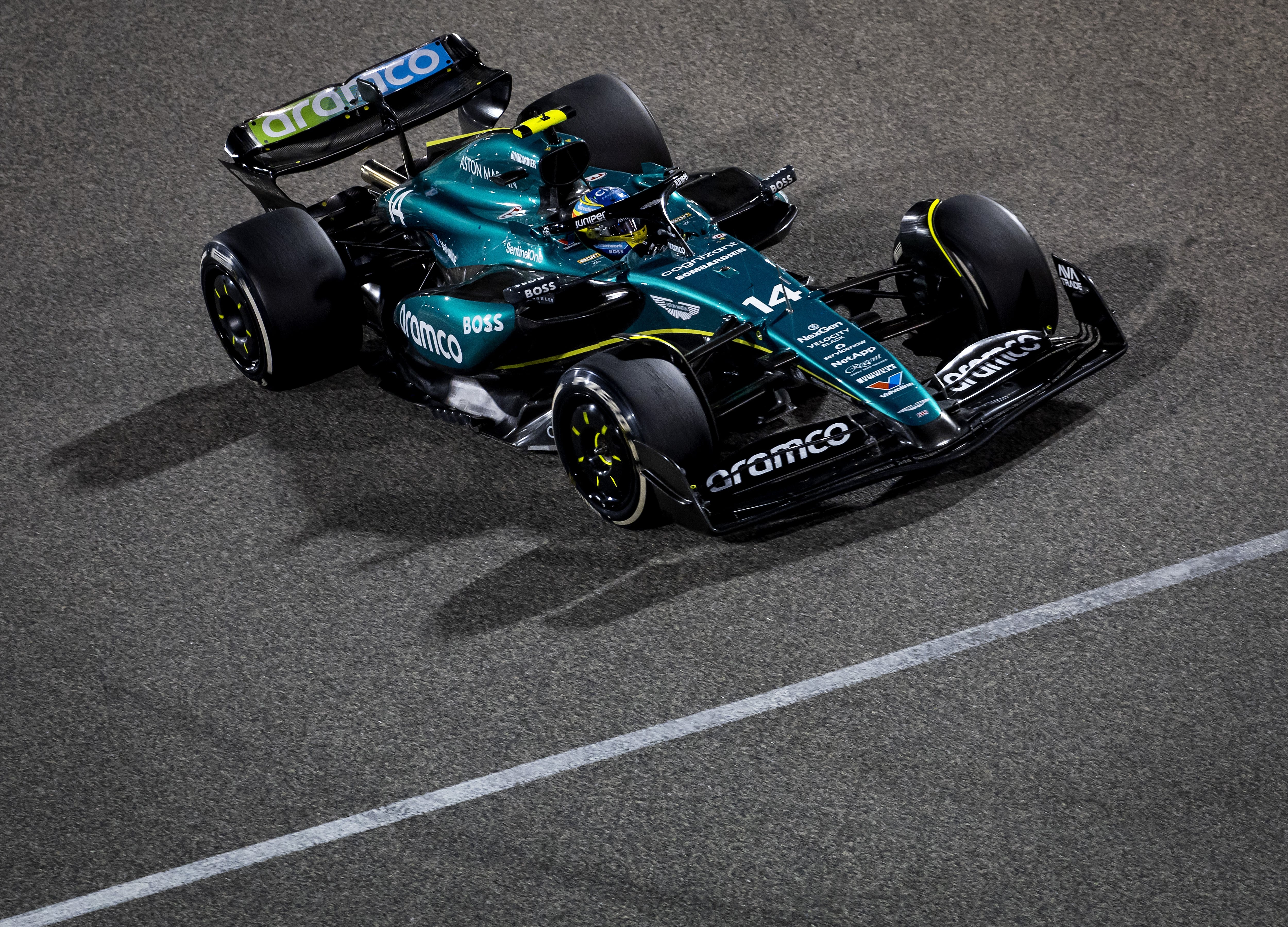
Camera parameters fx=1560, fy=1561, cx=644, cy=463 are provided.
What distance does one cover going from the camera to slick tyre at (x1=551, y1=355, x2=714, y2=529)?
4.88m

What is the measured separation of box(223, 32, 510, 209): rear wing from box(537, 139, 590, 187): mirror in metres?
0.97

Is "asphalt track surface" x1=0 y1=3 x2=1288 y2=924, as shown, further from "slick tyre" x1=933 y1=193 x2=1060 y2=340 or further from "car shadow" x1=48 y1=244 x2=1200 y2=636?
"slick tyre" x1=933 y1=193 x2=1060 y2=340

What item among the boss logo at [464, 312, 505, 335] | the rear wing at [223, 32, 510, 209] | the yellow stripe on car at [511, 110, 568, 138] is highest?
the rear wing at [223, 32, 510, 209]

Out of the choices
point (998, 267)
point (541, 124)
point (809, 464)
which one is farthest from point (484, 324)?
point (998, 267)

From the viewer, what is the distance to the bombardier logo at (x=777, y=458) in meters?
4.95

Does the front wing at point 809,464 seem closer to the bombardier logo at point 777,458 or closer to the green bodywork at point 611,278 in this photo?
the bombardier logo at point 777,458

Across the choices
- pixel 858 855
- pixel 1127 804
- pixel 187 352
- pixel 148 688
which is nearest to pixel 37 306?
pixel 187 352

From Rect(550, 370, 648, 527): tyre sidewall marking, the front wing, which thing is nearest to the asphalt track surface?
Rect(550, 370, 648, 527): tyre sidewall marking

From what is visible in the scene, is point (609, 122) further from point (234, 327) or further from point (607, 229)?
point (234, 327)

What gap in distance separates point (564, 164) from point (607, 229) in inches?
19.1

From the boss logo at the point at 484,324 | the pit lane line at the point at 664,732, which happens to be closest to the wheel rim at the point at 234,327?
the boss logo at the point at 484,324

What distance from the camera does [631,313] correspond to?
18.2ft

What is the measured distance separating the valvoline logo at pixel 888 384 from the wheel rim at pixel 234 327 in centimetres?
238

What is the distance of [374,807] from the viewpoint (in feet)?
14.6
